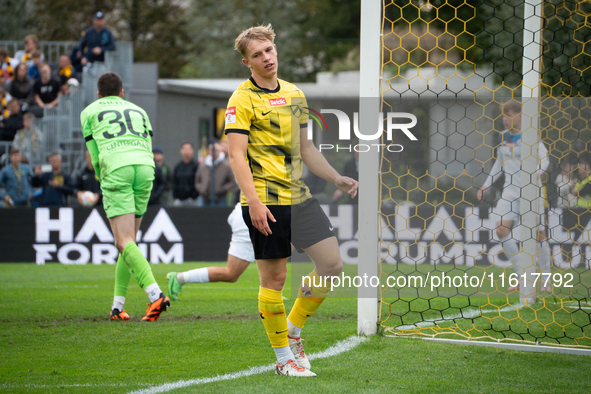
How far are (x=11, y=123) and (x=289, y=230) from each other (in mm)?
12278

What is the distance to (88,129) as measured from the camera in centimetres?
572

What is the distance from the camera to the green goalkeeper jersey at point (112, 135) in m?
5.64

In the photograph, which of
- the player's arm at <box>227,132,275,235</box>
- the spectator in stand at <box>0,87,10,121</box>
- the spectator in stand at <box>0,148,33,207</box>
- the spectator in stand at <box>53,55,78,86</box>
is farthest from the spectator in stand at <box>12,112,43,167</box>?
the player's arm at <box>227,132,275,235</box>

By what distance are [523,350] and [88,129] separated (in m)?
4.07

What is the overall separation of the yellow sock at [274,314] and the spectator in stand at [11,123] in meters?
12.1

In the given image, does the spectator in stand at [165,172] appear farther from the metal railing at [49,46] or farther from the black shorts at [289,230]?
the black shorts at [289,230]

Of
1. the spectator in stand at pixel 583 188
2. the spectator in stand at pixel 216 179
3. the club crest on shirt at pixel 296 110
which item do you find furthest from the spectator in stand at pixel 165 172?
the club crest on shirt at pixel 296 110

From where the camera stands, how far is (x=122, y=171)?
5.60 m

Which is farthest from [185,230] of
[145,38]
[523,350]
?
[145,38]

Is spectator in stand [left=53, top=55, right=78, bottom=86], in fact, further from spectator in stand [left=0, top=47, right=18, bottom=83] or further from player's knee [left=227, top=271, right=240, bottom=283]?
player's knee [left=227, top=271, right=240, bottom=283]

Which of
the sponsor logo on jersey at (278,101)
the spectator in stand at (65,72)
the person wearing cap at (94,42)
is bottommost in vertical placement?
the sponsor logo on jersey at (278,101)

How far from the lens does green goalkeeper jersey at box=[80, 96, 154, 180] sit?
5643mm

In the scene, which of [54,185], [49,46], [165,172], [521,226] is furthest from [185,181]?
[521,226]

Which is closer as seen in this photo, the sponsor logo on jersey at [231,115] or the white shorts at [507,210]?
the sponsor logo on jersey at [231,115]
